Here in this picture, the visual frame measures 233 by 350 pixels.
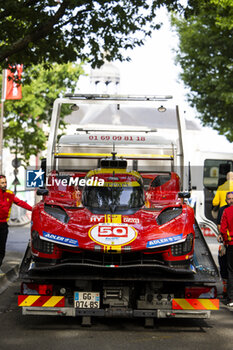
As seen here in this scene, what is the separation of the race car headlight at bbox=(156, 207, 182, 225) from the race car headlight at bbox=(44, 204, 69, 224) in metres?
1.12

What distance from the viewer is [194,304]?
882 cm

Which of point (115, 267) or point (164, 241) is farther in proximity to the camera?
point (164, 241)

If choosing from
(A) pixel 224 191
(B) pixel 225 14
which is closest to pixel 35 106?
(B) pixel 225 14

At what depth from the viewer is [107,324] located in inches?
367

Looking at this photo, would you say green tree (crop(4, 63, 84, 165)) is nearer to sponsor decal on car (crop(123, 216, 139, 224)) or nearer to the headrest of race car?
the headrest of race car

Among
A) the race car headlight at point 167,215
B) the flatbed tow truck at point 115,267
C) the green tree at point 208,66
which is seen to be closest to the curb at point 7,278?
the flatbed tow truck at point 115,267

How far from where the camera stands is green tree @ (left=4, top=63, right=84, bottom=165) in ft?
133

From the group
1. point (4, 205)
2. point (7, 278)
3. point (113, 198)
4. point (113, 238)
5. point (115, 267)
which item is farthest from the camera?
point (7, 278)

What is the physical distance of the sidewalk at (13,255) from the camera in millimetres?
13625

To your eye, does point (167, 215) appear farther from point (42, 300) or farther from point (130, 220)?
point (42, 300)

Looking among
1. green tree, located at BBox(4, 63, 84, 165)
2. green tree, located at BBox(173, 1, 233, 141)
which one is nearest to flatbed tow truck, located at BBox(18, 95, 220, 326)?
green tree, located at BBox(173, 1, 233, 141)

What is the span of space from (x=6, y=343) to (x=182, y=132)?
6954mm

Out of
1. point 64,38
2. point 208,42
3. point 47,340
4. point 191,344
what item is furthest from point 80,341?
point 208,42

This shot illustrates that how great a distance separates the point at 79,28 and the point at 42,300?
30.3ft
